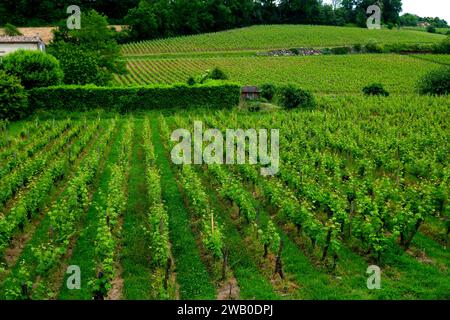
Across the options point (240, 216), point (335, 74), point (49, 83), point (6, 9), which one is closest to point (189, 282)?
point (240, 216)

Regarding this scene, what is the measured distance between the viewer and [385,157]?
17.5 meters

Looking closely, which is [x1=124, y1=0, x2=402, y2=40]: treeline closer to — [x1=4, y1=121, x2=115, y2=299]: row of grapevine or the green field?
the green field

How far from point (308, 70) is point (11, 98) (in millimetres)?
39930

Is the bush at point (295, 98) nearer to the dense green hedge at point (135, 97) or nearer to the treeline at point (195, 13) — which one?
the dense green hedge at point (135, 97)

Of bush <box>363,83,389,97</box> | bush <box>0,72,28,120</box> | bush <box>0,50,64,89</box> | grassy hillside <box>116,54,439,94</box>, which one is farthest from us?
grassy hillside <box>116,54,439,94</box>

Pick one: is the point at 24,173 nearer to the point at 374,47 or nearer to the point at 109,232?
the point at 109,232

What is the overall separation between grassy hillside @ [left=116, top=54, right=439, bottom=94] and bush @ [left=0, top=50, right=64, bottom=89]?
1736cm

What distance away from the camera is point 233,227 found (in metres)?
12.8

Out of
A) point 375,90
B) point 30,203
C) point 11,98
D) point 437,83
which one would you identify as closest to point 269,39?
point 375,90

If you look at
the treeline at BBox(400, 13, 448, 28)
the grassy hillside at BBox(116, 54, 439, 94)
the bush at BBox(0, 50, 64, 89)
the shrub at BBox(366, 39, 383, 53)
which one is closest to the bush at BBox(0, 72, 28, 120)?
the bush at BBox(0, 50, 64, 89)

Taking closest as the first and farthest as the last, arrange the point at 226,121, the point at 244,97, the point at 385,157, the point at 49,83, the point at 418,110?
the point at 385,157, the point at 226,121, the point at 418,110, the point at 49,83, the point at 244,97

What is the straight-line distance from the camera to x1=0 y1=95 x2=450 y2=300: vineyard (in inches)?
384
